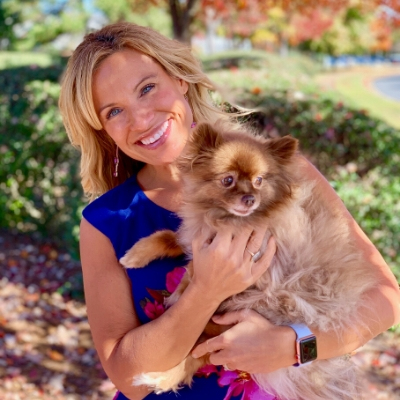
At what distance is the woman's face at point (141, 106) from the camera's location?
2.29 m

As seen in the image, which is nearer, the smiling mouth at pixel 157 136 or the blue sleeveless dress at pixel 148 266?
the blue sleeveless dress at pixel 148 266

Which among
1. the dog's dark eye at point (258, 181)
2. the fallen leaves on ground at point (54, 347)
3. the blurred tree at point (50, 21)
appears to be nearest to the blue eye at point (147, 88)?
the dog's dark eye at point (258, 181)

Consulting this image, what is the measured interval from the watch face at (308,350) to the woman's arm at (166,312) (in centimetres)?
34

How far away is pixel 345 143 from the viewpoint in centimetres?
573

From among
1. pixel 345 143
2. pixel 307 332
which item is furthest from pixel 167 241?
pixel 345 143

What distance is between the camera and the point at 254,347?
6.41 feet

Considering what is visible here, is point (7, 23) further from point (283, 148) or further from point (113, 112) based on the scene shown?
point (283, 148)

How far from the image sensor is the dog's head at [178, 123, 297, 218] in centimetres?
218

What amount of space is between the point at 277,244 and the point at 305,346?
0.51 metres

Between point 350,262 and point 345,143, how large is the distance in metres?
3.79

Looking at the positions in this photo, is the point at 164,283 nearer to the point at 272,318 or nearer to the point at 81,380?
the point at 272,318

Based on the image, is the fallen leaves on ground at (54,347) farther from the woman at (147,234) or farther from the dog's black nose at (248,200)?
the dog's black nose at (248,200)

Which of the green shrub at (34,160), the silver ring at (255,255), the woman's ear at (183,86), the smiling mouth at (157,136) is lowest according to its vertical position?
the green shrub at (34,160)

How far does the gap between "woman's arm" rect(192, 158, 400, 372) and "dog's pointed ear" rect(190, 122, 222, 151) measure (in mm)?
721
